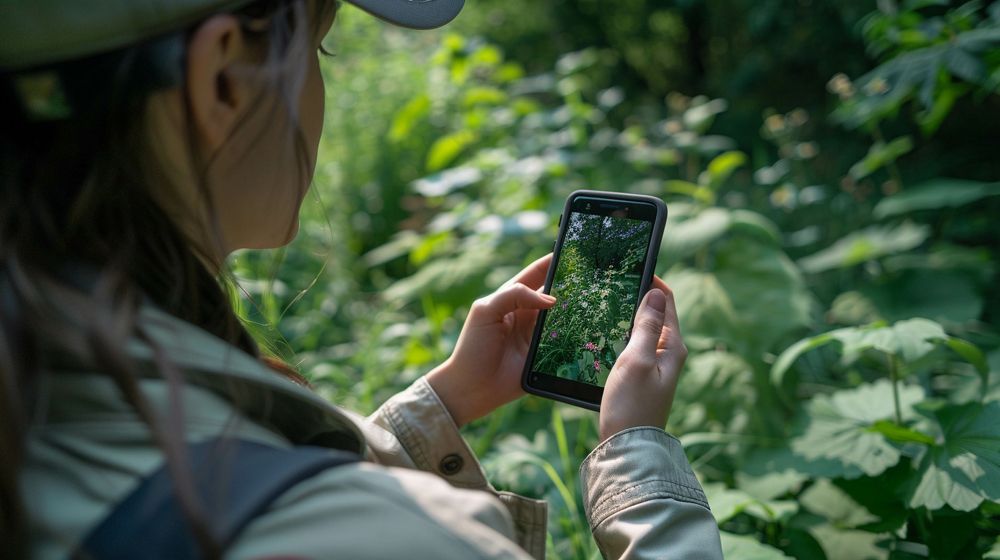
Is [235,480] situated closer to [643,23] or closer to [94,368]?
[94,368]

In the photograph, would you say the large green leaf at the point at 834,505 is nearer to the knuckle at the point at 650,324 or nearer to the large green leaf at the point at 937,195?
the knuckle at the point at 650,324

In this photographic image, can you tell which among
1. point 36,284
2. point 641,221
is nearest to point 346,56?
point 641,221

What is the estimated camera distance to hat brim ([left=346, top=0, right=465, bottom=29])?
34.2 inches

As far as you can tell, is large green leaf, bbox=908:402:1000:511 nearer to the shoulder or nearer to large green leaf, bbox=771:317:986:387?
large green leaf, bbox=771:317:986:387

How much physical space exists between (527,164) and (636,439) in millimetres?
1959

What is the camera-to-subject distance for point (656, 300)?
1106 mm

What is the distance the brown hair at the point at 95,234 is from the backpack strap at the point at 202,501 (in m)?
0.01

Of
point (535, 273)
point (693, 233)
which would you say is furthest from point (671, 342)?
point (693, 233)

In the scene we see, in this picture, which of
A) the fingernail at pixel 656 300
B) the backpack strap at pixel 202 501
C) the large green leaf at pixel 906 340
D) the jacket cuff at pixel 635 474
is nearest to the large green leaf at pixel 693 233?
the large green leaf at pixel 906 340

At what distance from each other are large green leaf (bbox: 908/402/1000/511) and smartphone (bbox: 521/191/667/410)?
2.01ft

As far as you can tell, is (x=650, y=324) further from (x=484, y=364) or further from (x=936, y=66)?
(x=936, y=66)

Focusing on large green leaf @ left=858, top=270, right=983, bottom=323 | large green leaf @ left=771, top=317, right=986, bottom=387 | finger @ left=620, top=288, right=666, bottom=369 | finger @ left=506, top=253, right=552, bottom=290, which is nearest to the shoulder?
finger @ left=620, top=288, right=666, bottom=369

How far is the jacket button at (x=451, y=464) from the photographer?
4.09ft

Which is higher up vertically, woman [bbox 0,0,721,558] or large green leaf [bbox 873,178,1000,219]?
woman [bbox 0,0,721,558]
